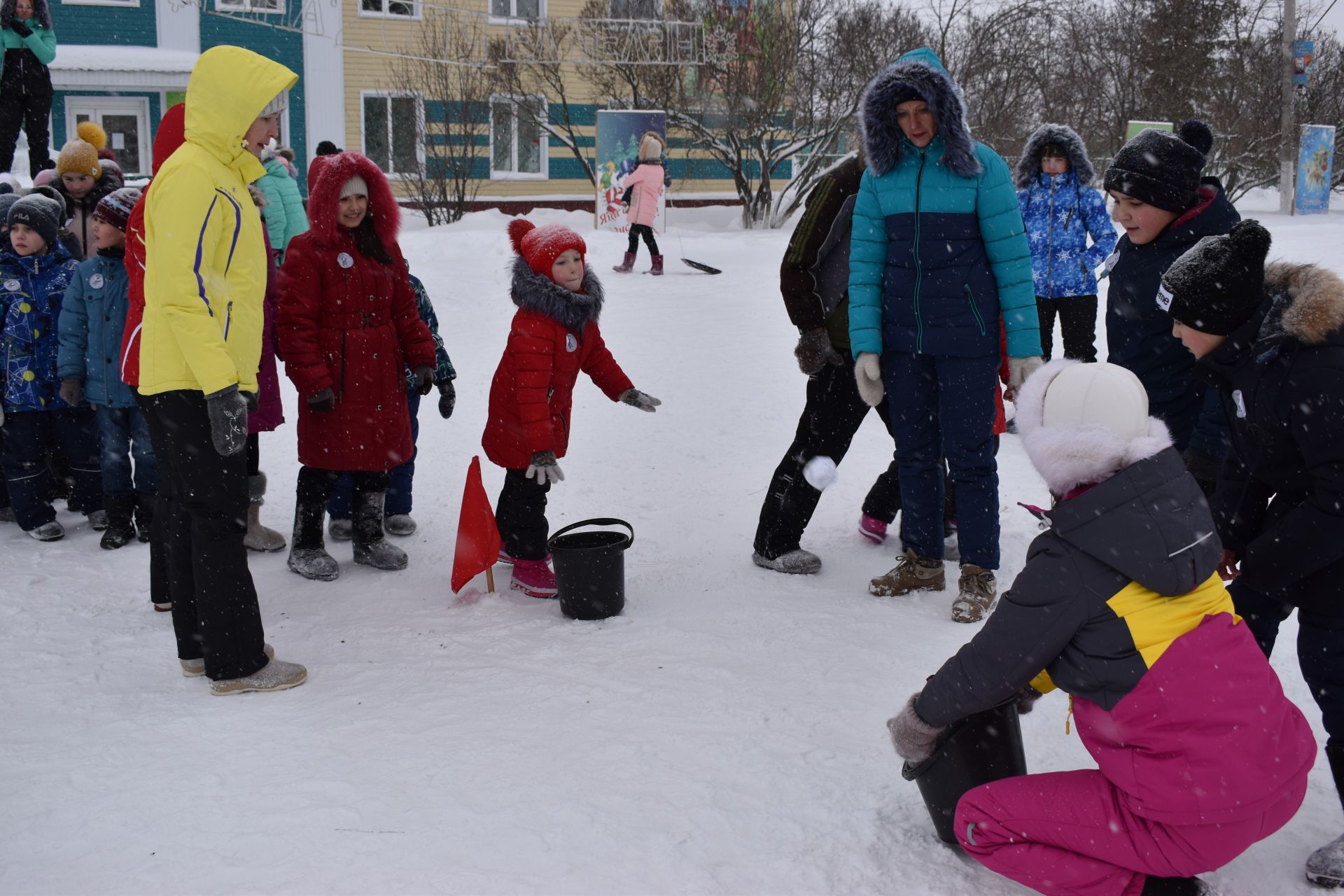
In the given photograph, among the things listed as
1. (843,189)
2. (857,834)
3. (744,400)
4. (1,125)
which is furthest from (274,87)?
(1,125)

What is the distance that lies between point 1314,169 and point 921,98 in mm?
18994

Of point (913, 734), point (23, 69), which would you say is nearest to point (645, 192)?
point (23, 69)

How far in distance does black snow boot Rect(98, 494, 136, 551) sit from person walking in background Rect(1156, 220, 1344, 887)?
4.77 metres

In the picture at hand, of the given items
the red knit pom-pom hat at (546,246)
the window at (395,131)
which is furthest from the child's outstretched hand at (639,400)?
the window at (395,131)

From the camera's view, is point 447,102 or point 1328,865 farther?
point 447,102

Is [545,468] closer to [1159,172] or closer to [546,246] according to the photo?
[546,246]

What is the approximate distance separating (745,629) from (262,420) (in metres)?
2.45

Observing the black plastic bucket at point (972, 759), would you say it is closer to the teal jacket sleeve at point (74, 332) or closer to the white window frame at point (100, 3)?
the teal jacket sleeve at point (74, 332)

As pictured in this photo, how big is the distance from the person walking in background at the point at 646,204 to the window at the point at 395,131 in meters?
6.26

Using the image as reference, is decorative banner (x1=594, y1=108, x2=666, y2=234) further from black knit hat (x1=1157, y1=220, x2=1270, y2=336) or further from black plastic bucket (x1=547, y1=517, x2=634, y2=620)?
black knit hat (x1=1157, y1=220, x2=1270, y2=336)

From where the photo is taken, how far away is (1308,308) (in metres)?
2.71

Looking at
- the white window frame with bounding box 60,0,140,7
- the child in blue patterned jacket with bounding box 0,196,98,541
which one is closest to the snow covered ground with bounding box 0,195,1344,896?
the child in blue patterned jacket with bounding box 0,196,98,541

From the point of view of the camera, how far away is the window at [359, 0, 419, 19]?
70.0 ft

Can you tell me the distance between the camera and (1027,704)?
2807 mm
